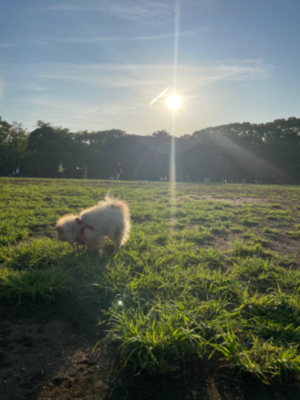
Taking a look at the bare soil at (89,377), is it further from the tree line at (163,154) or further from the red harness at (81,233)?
the tree line at (163,154)

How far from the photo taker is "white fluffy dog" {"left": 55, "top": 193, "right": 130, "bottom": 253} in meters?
4.16

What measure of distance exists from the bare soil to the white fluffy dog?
1908mm

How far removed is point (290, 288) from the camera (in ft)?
10.9

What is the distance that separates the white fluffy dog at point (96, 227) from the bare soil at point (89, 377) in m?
1.91

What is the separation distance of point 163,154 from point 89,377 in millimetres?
47864

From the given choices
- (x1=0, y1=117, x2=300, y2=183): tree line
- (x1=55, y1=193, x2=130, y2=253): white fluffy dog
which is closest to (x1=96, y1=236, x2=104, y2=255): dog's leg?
(x1=55, y1=193, x2=130, y2=253): white fluffy dog

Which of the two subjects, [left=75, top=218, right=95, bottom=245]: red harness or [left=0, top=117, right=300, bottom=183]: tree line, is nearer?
[left=75, top=218, right=95, bottom=245]: red harness

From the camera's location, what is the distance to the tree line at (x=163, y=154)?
45.6 meters

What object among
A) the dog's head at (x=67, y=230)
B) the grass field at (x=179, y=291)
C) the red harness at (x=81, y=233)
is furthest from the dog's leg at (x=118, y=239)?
the dog's head at (x=67, y=230)

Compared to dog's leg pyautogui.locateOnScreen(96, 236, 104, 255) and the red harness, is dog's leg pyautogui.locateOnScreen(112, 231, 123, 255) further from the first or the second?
the red harness

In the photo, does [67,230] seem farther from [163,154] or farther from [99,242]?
[163,154]

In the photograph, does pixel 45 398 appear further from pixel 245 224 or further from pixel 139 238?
pixel 245 224

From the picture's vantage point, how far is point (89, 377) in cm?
185

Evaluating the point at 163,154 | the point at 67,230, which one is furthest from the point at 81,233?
the point at 163,154
